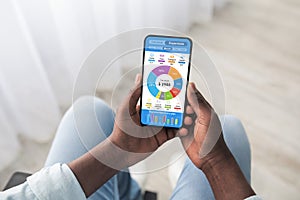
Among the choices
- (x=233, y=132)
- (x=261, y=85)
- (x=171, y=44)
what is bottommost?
(x=261, y=85)

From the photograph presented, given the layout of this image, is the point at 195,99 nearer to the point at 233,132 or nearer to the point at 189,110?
the point at 189,110

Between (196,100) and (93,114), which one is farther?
(93,114)

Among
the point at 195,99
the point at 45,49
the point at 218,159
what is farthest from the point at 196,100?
the point at 45,49

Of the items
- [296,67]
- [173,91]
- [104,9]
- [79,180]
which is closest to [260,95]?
[296,67]

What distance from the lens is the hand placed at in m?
0.69

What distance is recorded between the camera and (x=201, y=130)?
26.2 inches

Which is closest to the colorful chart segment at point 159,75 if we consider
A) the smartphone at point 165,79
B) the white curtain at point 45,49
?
the smartphone at point 165,79

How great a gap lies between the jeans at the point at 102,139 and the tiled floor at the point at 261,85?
36cm

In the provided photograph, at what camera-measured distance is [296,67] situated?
1.38 metres

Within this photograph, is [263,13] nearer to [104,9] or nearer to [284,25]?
[284,25]

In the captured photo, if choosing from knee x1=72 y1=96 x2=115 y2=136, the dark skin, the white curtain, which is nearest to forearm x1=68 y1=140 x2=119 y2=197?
the dark skin

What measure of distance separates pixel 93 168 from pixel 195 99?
20 centimetres

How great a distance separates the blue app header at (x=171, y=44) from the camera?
65cm

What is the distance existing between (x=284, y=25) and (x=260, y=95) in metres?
0.37
